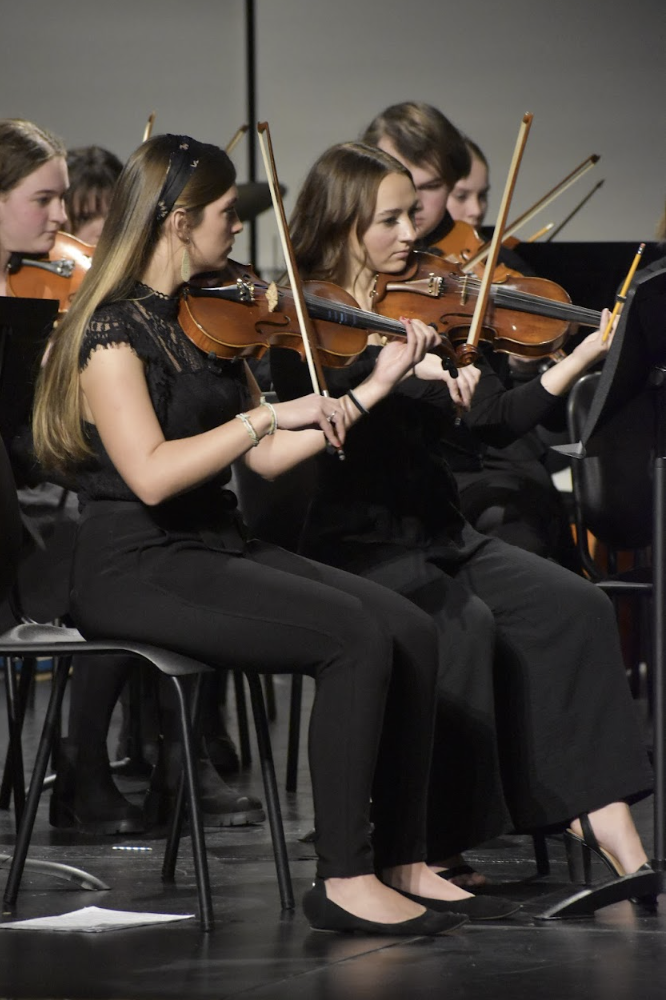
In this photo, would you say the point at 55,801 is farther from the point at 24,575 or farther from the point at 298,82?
the point at 298,82

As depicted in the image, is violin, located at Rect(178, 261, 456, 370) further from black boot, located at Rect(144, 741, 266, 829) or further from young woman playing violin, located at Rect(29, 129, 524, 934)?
black boot, located at Rect(144, 741, 266, 829)

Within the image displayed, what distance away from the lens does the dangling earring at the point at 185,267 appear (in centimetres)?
198

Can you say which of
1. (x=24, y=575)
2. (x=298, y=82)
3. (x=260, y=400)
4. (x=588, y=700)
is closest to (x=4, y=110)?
(x=298, y=82)

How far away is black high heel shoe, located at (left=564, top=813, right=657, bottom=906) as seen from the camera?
1899mm

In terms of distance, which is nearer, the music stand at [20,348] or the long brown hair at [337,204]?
the music stand at [20,348]

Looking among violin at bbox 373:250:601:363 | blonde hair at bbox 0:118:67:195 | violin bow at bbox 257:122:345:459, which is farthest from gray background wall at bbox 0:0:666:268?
violin bow at bbox 257:122:345:459

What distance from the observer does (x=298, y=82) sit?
17.9 feet

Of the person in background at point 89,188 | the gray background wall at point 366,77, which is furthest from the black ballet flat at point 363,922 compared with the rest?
the gray background wall at point 366,77

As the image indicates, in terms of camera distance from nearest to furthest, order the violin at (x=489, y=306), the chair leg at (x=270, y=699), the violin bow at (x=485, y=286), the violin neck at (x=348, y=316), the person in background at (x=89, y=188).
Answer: the violin neck at (x=348, y=316), the violin bow at (x=485, y=286), the violin at (x=489, y=306), the person in background at (x=89, y=188), the chair leg at (x=270, y=699)

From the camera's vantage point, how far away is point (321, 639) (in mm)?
1804

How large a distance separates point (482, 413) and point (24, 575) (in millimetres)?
838

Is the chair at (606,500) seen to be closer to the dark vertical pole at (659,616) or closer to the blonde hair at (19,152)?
the dark vertical pole at (659,616)

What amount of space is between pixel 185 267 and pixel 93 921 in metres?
0.87

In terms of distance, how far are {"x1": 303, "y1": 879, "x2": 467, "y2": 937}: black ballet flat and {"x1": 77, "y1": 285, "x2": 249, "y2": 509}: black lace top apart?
0.54 metres
